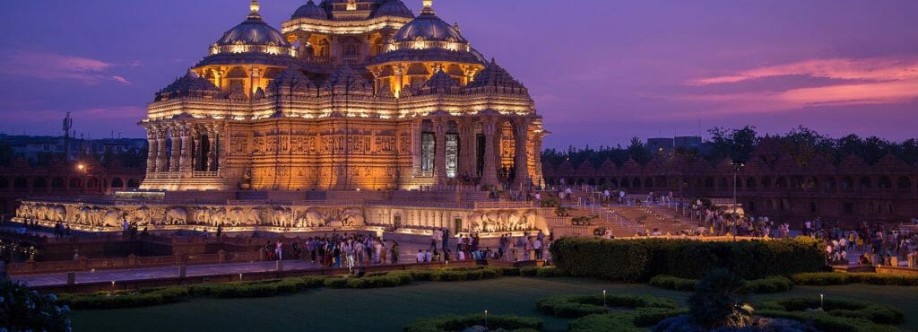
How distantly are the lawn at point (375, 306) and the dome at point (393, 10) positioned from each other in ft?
127

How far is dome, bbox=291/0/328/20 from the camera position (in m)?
67.2

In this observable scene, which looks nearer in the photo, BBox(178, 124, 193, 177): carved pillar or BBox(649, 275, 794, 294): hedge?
BBox(649, 275, 794, 294): hedge

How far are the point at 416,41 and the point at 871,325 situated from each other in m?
42.9

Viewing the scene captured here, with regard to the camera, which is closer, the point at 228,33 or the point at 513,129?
the point at 513,129

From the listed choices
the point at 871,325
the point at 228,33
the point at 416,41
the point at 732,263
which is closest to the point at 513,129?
the point at 416,41

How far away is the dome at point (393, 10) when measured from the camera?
66625mm

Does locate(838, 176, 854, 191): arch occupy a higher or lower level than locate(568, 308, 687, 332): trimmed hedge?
higher

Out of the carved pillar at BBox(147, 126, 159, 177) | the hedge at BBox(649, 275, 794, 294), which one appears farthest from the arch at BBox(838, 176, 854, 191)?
the carved pillar at BBox(147, 126, 159, 177)

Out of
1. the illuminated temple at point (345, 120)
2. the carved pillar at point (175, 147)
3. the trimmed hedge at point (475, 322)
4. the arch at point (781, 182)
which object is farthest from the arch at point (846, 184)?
the trimmed hedge at point (475, 322)

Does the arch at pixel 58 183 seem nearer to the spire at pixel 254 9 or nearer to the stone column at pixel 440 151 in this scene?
the spire at pixel 254 9

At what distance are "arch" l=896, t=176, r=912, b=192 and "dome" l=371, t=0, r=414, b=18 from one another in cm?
3226

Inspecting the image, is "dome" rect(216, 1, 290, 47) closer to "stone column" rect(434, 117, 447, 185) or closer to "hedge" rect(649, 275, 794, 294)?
"stone column" rect(434, 117, 447, 185)

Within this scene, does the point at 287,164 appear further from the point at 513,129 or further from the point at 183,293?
the point at 183,293

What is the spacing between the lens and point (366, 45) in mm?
67250
